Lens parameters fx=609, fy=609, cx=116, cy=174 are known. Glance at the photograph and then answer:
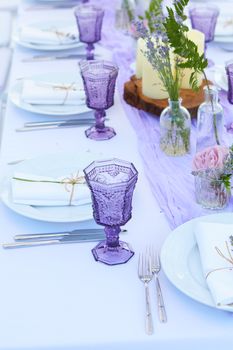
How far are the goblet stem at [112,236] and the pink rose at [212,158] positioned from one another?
0.70 ft

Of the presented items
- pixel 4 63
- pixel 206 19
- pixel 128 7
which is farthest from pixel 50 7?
pixel 206 19

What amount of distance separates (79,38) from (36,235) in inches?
40.3

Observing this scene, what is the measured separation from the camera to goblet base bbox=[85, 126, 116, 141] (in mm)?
1473

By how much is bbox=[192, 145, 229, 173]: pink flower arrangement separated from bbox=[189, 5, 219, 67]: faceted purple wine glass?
0.82 m

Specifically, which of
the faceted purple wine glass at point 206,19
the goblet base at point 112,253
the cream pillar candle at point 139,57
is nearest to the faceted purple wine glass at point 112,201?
the goblet base at point 112,253

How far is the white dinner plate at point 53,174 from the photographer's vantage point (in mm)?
1112

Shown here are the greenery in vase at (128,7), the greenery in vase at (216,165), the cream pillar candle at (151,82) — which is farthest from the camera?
the greenery in vase at (128,7)

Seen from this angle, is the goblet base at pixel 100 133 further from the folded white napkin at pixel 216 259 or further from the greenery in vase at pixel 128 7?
the greenery in vase at pixel 128 7

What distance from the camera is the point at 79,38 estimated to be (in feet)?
6.43

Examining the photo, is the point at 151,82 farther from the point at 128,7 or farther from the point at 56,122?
the point at 128,7

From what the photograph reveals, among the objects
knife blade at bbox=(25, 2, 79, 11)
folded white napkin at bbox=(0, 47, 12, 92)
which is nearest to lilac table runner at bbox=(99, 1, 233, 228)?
folded white napkin at bbox=(0, 47, 12, 92)

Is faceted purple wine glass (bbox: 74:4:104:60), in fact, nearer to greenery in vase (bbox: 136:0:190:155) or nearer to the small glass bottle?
greenery in vase (bbox: 136:0:190:155)

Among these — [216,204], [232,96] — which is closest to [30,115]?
[232,96]

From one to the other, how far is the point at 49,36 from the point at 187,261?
1337 mm
